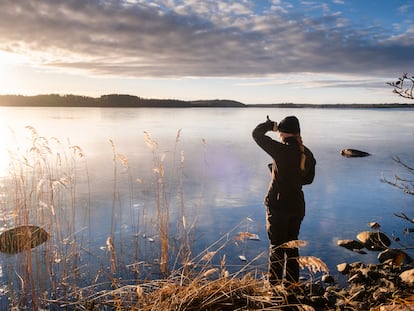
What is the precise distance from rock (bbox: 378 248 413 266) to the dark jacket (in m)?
3.75

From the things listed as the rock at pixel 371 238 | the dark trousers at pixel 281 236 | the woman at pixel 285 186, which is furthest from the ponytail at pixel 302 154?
the rock at pixel 371 238

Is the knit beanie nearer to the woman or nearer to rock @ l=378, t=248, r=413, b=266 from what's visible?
the woman

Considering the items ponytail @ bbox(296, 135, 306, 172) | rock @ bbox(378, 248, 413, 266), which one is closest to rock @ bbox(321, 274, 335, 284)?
rock @ bbox(378, 248, 413, 266)

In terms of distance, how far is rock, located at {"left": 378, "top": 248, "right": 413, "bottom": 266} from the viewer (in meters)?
7.44

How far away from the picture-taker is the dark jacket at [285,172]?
15.7ft

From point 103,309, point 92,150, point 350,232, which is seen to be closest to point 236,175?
point 350,232

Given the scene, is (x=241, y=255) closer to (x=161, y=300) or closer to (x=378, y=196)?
(x=161, y=300)

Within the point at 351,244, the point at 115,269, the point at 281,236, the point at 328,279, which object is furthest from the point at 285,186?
the point at 351,244

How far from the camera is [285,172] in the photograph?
484 cm

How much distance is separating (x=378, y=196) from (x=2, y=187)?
476 inches

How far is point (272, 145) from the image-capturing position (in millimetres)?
4805

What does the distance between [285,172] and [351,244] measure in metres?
4.38

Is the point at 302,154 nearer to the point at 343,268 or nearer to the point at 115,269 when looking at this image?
the point at 343,268

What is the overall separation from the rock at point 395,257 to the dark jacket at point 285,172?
3748 millimetres
